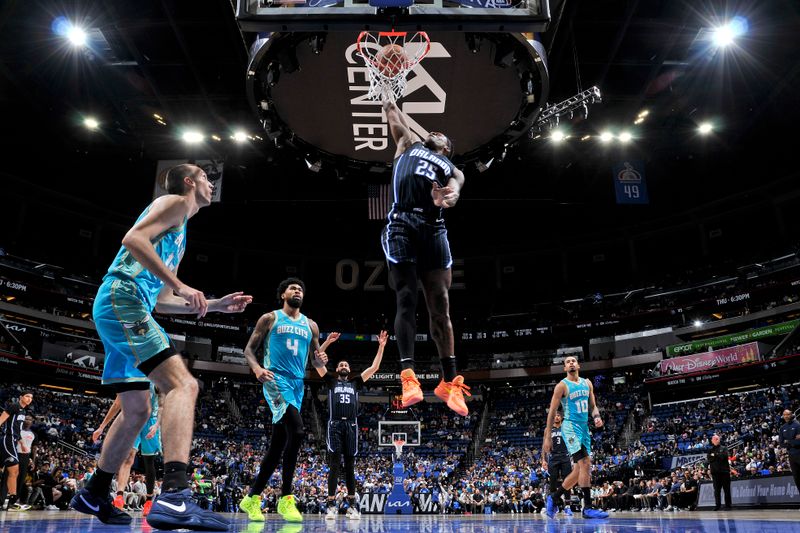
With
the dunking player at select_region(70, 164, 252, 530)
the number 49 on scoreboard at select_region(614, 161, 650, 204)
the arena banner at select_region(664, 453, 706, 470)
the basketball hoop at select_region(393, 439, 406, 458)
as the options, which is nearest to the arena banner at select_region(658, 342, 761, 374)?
the arena banner at select_region(664, 453, 706, 470)

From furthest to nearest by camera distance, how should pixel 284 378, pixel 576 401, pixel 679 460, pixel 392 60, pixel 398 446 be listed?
pixel 398 446 < pixel 679 460 < pixel 576 401 < pixel 392 60 < pixel 284 378

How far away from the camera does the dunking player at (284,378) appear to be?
19.5ft

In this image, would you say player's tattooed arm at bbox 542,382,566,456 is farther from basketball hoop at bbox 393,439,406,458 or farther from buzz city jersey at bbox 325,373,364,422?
basketball hoop at bbox 393,439,406,458

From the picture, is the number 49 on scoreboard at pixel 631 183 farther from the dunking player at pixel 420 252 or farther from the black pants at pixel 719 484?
the dunking player at pixel 420 252

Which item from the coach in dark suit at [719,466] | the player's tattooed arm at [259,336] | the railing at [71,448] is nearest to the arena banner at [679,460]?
the coach in dark suit at [719,466]

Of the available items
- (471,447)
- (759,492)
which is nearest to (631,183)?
(759,492)

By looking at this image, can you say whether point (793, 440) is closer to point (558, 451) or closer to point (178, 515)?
point (558, 451)

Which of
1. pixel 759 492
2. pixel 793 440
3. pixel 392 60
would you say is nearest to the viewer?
pixel 392 60

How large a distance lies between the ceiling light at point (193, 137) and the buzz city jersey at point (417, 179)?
19.0 metres

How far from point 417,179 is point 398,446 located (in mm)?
25602

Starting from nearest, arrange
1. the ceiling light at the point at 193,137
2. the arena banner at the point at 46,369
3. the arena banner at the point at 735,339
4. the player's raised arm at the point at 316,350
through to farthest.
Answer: the player's raised arm at the point at 316,350, the ceiling light at the point at 193,137, the arena banner at the point at 46,369, the arena banner at the point at 735,339

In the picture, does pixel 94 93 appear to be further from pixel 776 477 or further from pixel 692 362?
pixel 692 362

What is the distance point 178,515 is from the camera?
9.58 feet

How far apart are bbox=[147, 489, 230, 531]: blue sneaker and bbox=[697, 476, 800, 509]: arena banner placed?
525 inches
